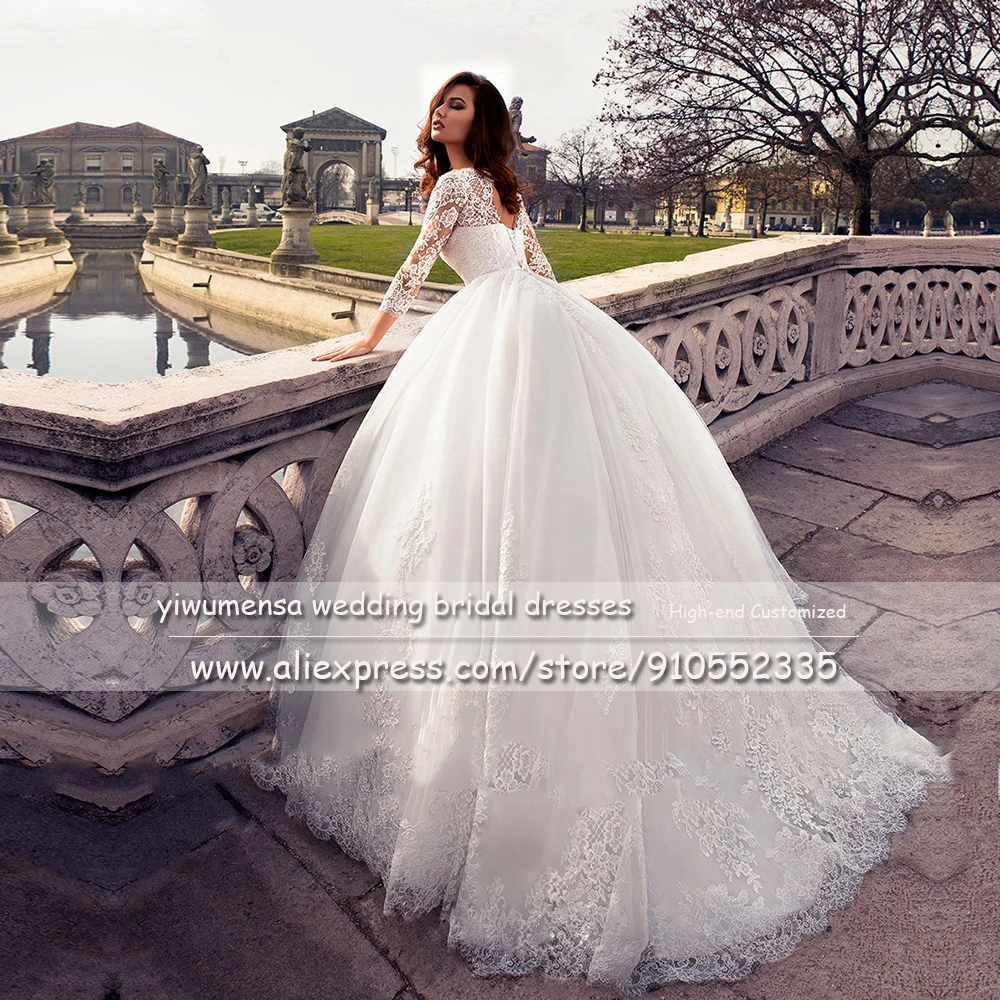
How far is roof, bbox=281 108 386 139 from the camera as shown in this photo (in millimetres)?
101375

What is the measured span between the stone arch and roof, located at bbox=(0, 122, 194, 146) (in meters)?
17.7

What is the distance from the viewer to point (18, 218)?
179 ft

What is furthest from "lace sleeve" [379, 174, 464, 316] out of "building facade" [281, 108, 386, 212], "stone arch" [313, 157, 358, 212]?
"stone arch" [313, 157, 358, 212]

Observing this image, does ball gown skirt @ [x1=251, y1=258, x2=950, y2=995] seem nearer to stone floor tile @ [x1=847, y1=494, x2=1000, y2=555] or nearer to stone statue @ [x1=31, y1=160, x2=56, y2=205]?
stone floor tile @ [x1=847, y1=494, x2=1000, y2=555]

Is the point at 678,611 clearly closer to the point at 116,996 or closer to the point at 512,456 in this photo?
the point at 512,456

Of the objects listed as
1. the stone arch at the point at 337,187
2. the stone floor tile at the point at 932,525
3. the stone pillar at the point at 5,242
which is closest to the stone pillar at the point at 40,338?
the stone pillar at the point at 5,242

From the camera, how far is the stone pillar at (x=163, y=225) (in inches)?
2223

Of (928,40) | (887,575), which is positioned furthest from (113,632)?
(928,40)

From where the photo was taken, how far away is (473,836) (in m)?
2.18

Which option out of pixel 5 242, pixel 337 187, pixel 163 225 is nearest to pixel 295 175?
pixel 5 242

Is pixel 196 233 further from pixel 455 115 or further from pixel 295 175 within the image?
pixel 455 115

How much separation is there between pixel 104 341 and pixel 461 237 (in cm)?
3917

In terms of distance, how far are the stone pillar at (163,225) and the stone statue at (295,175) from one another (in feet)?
88.7

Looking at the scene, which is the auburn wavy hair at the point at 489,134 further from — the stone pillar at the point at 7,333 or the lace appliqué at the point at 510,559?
the stone pillar at the point at 7,333
